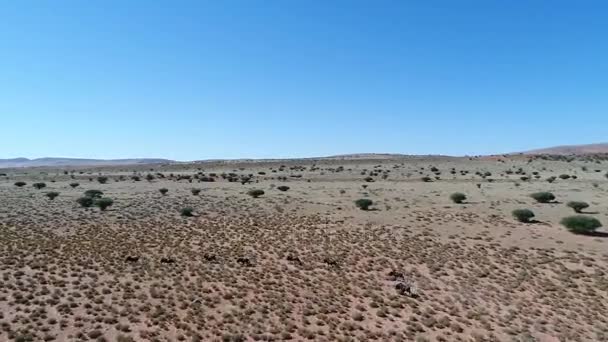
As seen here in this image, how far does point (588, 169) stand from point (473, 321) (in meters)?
98.6

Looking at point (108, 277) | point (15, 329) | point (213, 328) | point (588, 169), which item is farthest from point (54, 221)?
point (588, 169)

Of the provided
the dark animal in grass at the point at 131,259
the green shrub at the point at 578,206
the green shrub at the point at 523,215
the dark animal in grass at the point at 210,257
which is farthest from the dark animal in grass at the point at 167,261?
the green shrub at the point at 578,206

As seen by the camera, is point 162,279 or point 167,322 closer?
point 167,322

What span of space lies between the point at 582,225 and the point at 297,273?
24.8 m

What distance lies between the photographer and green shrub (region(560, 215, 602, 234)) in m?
36.9

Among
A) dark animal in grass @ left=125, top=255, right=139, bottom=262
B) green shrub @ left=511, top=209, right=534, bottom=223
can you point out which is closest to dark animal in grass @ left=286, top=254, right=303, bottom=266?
dark animal in grass @ left=125, top=255, right=139, bottom=262

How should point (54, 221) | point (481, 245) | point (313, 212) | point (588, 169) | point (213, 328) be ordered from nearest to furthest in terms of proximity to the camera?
point (213, 328) < point (481, 245) < point (54, 221) < point (313, 212) < point (588, 169)

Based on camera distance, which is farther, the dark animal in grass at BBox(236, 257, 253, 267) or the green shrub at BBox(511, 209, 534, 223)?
the green shrub at BBox(511, 209, 534, 223)

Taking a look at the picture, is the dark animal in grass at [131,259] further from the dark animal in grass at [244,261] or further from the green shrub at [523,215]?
the green shrub at [523,215]

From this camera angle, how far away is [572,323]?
2234cm

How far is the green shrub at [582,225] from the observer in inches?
1454

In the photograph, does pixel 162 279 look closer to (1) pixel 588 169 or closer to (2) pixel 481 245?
(2) pixel 481 245

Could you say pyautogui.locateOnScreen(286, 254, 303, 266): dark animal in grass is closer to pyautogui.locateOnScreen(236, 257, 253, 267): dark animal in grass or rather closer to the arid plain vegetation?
the arid plain vegetation

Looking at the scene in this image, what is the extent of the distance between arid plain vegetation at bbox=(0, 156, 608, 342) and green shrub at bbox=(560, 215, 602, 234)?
10 cm
